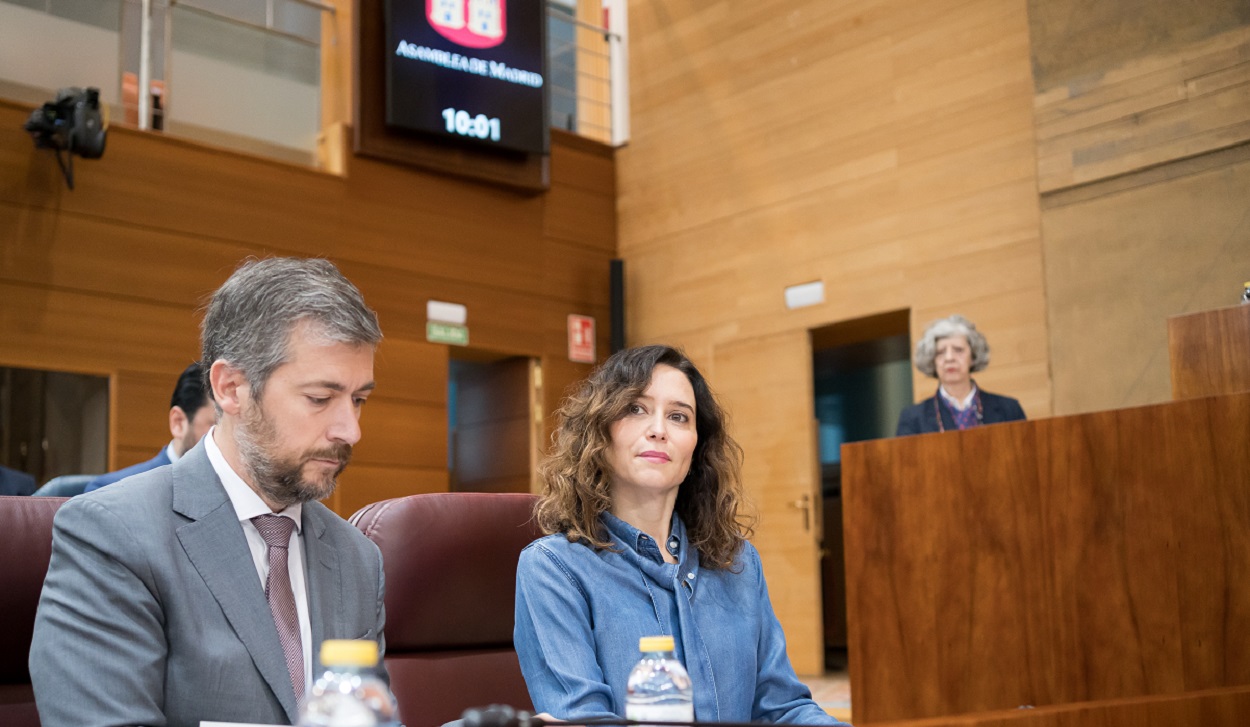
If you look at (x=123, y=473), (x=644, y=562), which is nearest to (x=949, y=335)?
(x=123, y=473)

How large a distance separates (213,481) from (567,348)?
6039 mm

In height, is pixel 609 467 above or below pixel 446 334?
below

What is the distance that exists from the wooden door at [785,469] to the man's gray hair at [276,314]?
5.24m

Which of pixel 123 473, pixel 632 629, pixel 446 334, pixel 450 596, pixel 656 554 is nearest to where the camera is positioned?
pixel 632 629

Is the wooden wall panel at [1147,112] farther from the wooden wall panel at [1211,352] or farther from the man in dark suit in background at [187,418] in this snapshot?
the man in dark suit in background at [187,418]

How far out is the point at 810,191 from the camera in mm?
6867

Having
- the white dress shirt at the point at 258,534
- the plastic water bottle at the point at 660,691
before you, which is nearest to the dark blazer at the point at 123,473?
the white dress shirt at the point at 258,534

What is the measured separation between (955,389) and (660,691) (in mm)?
3647

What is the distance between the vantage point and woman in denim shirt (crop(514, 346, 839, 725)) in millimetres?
1863

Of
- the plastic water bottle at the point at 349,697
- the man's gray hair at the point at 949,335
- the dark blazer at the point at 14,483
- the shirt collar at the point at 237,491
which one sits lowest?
the plastic water bottle at the point at 349,697

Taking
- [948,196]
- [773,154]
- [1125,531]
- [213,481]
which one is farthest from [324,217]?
[213,481]

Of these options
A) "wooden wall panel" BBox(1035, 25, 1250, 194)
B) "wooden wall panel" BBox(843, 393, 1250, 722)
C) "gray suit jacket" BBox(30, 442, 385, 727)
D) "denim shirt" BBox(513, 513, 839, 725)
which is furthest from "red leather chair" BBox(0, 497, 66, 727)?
"wooden wall panel" BBox(1035, 25, 1250, 194)

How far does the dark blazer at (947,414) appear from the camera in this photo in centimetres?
461

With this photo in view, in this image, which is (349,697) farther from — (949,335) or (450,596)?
(949,335)
